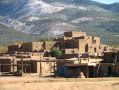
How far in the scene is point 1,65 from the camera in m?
57.1

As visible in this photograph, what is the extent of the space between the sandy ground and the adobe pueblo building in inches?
177

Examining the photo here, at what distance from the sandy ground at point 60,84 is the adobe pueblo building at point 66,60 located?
4.49 meters

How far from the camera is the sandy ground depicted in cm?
4241

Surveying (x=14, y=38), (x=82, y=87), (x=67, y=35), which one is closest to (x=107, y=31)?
(x=14, y=38)

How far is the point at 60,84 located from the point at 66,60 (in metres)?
13.0

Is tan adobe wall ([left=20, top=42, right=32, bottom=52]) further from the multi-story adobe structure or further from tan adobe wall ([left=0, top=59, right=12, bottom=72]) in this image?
tan adobe wall ([left=0, top=59, right=12, bottom=72])

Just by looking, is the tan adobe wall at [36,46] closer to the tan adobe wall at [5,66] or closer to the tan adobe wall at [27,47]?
the tan adobe wall at [27,47]

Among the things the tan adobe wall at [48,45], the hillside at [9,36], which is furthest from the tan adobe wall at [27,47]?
the hillside at [9,36]

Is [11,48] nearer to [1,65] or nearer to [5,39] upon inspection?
[1,65]

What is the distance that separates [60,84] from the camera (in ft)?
144

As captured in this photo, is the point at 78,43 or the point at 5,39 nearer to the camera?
the point at 78,43

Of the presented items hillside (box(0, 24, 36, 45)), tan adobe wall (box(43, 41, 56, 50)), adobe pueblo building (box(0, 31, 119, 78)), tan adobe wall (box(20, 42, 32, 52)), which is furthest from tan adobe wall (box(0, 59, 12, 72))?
hillside (box(0, 24, 36, 45))

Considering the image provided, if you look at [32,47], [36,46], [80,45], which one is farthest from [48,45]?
[80,45]

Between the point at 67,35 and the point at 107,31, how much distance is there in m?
122
